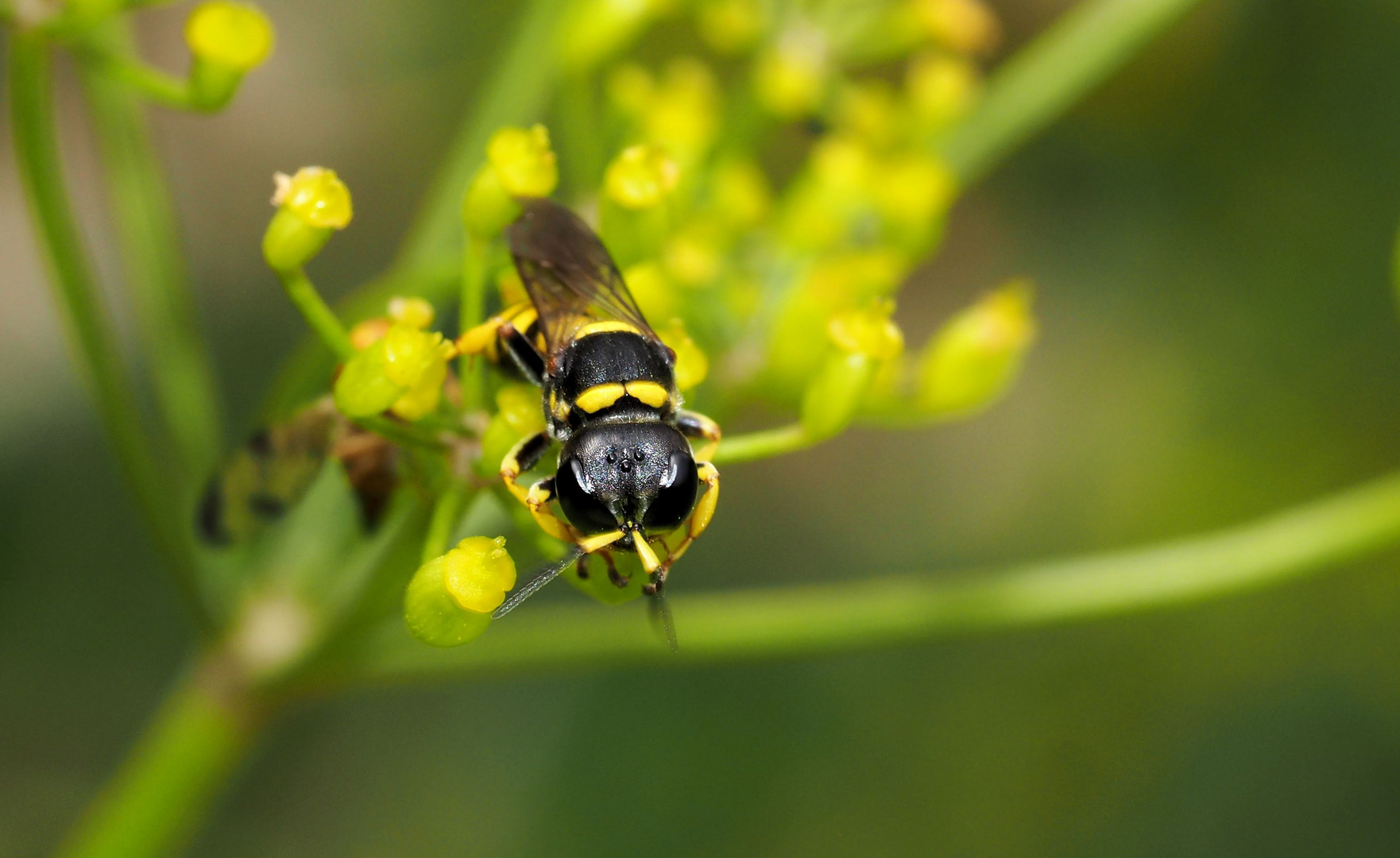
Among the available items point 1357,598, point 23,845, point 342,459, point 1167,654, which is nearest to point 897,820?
point 1167,654

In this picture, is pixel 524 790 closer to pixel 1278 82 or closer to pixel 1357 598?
pixel 1357 598

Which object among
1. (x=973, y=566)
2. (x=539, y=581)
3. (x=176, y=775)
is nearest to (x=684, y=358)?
(x=539, y=581)

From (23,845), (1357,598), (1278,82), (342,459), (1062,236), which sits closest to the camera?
(342,459)

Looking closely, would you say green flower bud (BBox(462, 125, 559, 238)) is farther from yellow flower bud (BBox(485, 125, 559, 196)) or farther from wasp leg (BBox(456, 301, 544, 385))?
wasp leg (BBox(456, 301, 544, 385))

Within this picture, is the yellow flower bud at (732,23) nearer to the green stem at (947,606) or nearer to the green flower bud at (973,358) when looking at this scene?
the green flower bud at (973,358)

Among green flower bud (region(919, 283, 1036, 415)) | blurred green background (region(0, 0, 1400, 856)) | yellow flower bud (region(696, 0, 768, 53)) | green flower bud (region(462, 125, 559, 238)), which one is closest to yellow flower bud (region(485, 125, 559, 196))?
green flower bud (region(462, 125, 559, 238))

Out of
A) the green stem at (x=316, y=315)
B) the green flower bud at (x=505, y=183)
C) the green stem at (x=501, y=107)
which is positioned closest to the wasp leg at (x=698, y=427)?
the green flower bud at (x=505, y=183)
